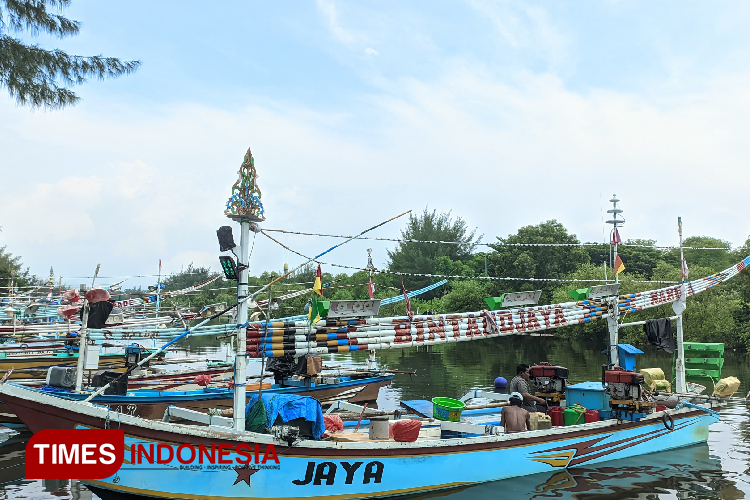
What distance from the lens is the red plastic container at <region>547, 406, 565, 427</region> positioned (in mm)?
13852

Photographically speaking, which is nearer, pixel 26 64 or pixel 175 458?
pixel 175 458

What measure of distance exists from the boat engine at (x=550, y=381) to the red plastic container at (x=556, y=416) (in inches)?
31.3

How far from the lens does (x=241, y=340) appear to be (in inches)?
392

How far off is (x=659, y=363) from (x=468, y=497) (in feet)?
85.7

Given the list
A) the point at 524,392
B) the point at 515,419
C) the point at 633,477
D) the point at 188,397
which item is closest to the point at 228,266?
the point at 515,419

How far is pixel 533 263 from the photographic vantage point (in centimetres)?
5925

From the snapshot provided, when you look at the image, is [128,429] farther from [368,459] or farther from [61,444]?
[368,459]

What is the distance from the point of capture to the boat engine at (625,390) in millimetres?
13555

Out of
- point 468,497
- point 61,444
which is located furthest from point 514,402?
point 61,444

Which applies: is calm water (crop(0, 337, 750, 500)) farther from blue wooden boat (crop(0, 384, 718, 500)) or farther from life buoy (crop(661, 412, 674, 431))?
life buoy (crop(661, 412, 674, 431))

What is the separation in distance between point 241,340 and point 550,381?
8.89 m

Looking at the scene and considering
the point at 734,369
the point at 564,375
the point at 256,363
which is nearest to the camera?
→ the point at 564,375

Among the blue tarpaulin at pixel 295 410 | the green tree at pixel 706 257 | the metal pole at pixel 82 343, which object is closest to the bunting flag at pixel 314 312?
the blue tarpaulin at pixel 295 410

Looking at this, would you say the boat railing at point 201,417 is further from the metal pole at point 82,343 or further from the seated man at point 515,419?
the seated man at point 515,419
